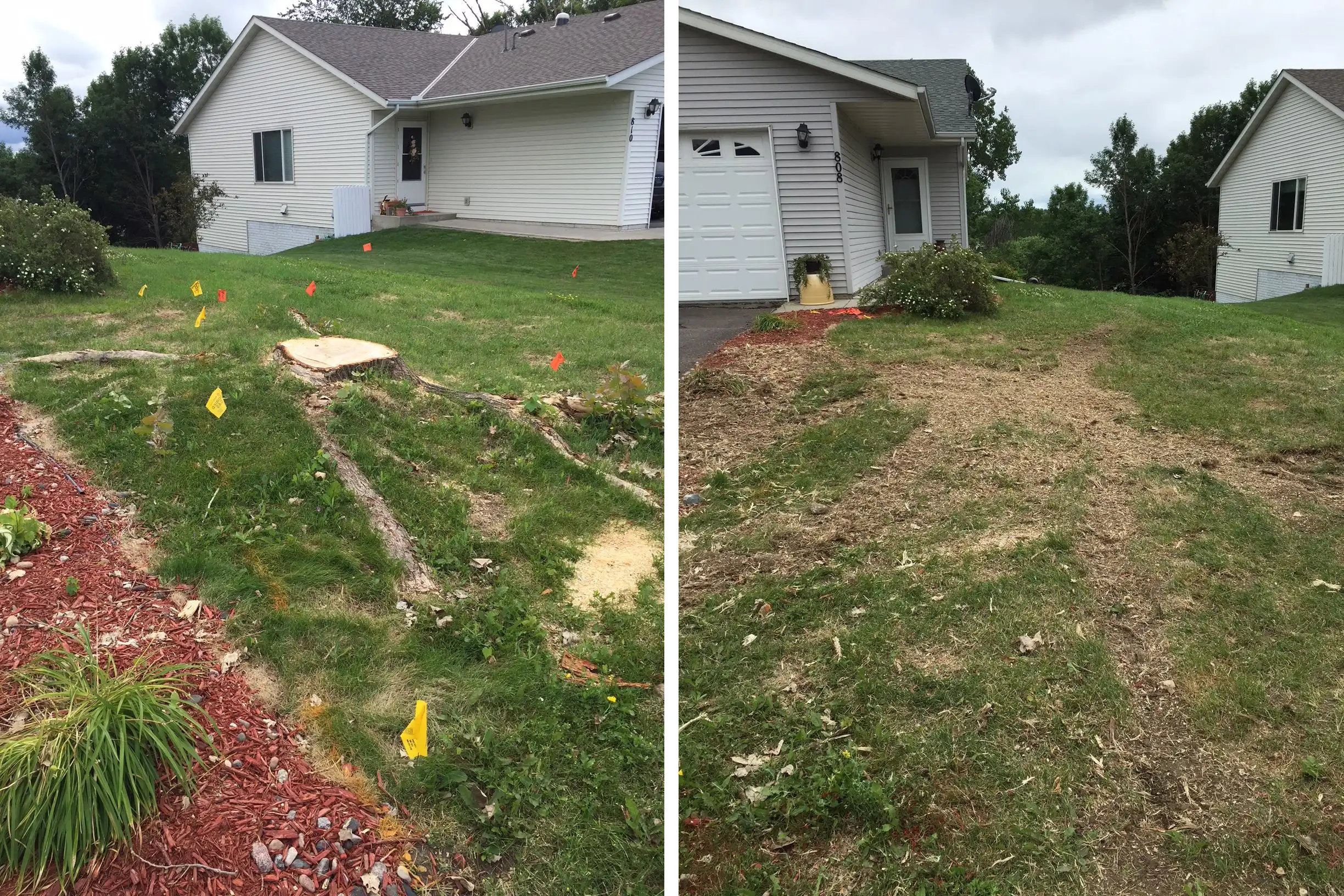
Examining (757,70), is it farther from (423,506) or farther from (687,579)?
(423,506)

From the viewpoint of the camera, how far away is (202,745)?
2363mm

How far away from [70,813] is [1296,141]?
85.0 ft

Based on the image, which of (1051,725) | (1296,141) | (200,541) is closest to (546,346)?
(200,541)

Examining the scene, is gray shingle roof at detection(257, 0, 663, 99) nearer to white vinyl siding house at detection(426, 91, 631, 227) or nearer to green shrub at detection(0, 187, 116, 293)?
Result: white vinyl siding house at detection(426, 91, 631, 227)

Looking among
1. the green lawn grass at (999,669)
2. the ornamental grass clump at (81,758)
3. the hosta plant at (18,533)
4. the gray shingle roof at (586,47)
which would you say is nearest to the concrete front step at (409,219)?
the green lawn grass at (999,669)

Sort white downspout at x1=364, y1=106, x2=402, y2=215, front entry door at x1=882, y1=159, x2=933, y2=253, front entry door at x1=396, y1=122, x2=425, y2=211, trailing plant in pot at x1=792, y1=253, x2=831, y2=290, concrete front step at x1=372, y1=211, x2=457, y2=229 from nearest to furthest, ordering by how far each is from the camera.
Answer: concrete front step at x1=372, y1=211, x2=457, y2=229 → white downspout at x1=364, y1=106, x2=402, y2=215 → front entry door at x1=396, y1=122, x2=425, y2=211 → trailing plant in pot at x1=792, y1=253, x2=831, y2=290 → front entry door at x1=882, y1=159, x2=933, y2=253

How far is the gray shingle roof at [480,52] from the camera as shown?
484cm

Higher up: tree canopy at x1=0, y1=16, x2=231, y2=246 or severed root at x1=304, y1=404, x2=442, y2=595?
tree canopy at x1=0, y1=16, x2=231, y2=246

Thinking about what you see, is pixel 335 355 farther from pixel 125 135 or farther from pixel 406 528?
pixel 125 135

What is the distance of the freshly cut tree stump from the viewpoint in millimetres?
3604

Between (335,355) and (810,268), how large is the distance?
845cm

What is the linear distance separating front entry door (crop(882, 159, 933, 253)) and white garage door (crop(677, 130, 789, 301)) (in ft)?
24.0

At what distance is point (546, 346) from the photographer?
15.4 ft

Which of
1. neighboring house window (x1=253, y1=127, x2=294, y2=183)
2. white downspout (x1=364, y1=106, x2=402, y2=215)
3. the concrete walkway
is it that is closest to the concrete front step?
the concrete walkway
